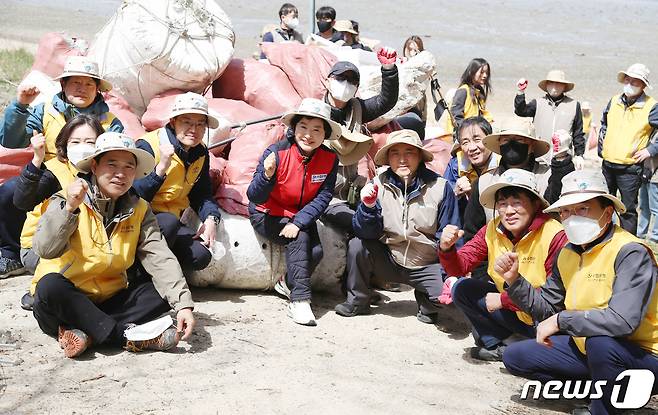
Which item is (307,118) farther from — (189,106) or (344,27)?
(344,27)

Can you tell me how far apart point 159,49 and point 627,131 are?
410cm

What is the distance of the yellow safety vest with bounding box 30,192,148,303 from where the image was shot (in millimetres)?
4648

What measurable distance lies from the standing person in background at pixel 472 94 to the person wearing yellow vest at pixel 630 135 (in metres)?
1.13

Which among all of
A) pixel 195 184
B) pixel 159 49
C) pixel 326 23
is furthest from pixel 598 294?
pixel 326 23

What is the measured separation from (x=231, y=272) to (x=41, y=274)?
4.51 feet

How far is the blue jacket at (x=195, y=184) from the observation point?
5.35m

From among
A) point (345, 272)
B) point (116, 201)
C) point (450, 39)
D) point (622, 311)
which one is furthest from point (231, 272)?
point (450, 39)

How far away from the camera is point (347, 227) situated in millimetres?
5949

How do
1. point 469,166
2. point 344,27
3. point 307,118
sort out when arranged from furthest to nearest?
1. point 344,27
2. point 469,166
3. point 307,118

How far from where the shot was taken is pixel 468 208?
18.1 feet

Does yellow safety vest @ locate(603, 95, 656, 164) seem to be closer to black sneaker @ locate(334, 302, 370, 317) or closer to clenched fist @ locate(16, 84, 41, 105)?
black sneaker @ locate(334, 302, 370, 317)

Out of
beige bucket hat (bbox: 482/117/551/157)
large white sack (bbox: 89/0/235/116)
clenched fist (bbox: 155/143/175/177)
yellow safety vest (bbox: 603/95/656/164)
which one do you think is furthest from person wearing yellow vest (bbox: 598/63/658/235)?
clenched fist (bbox: 155/143/175/177)

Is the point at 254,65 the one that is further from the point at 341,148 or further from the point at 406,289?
the point at 406,289

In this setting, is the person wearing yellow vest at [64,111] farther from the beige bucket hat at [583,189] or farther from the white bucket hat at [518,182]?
the beige bucket hat at [583,189]
